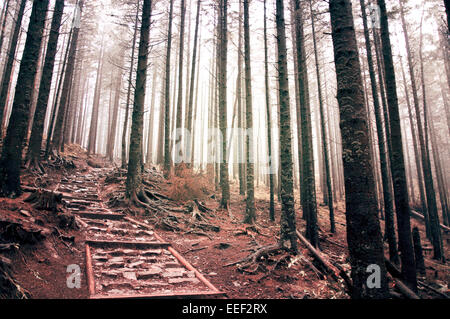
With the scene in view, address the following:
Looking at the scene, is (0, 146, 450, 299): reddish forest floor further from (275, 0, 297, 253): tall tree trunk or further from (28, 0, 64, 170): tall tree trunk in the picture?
(28, 0, 64, 170): tall tree trunk

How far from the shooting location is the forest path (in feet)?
10.5

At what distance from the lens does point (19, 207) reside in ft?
14.2

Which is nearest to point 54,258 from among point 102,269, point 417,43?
point 102,269

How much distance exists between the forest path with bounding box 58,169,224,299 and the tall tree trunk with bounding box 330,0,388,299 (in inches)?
86.2

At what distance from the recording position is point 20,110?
567 centimetres

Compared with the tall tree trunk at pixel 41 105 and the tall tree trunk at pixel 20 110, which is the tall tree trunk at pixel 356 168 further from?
the tall tree trunk at pixel 41 105

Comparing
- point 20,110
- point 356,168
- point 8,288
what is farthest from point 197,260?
point 20,110

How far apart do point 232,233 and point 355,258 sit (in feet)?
17.2

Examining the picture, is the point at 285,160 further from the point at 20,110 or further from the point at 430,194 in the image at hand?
the point at 430,194

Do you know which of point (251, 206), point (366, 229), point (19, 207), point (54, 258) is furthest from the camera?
point (251, 206)

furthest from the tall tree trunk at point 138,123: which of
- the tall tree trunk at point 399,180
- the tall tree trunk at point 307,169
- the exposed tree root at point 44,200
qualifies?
the tall tree trunk at point 399,180

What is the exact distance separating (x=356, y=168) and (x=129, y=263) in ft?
14.9
